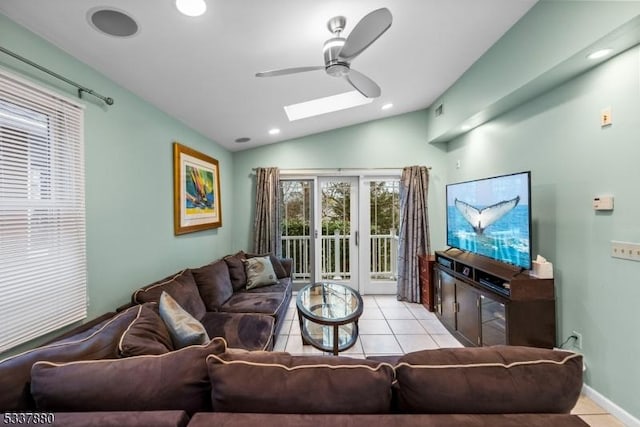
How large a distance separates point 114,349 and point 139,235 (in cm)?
125

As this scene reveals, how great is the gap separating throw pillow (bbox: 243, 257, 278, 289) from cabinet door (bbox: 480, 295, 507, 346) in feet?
7.72

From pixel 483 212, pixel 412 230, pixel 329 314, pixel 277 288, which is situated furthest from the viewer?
pixel 412 230

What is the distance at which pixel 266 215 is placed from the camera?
4332 millimetres

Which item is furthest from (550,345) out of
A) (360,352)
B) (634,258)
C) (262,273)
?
(262,273)

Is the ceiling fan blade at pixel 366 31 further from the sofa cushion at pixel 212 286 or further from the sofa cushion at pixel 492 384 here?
the sofa cushion at pixel 212 286

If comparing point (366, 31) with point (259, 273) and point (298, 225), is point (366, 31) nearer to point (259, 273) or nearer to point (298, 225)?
point (259, 273)

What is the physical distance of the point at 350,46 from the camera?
65.9 inches

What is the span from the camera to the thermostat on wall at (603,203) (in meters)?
1.88

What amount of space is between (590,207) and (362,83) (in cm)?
197

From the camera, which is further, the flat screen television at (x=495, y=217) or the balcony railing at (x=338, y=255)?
the balcony railing at (x=338, y=255)

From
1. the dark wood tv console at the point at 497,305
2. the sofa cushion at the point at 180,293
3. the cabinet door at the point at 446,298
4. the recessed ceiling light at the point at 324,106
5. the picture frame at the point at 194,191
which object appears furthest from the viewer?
the recessed ceiling light at the point at 324,106

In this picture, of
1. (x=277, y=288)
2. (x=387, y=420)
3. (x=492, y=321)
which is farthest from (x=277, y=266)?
(x=387, y=420)

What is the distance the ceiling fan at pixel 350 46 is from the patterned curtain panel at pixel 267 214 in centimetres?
243

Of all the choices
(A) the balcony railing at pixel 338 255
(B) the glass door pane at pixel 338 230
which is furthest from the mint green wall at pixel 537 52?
(A) the balcony railing at pixel 338 255
